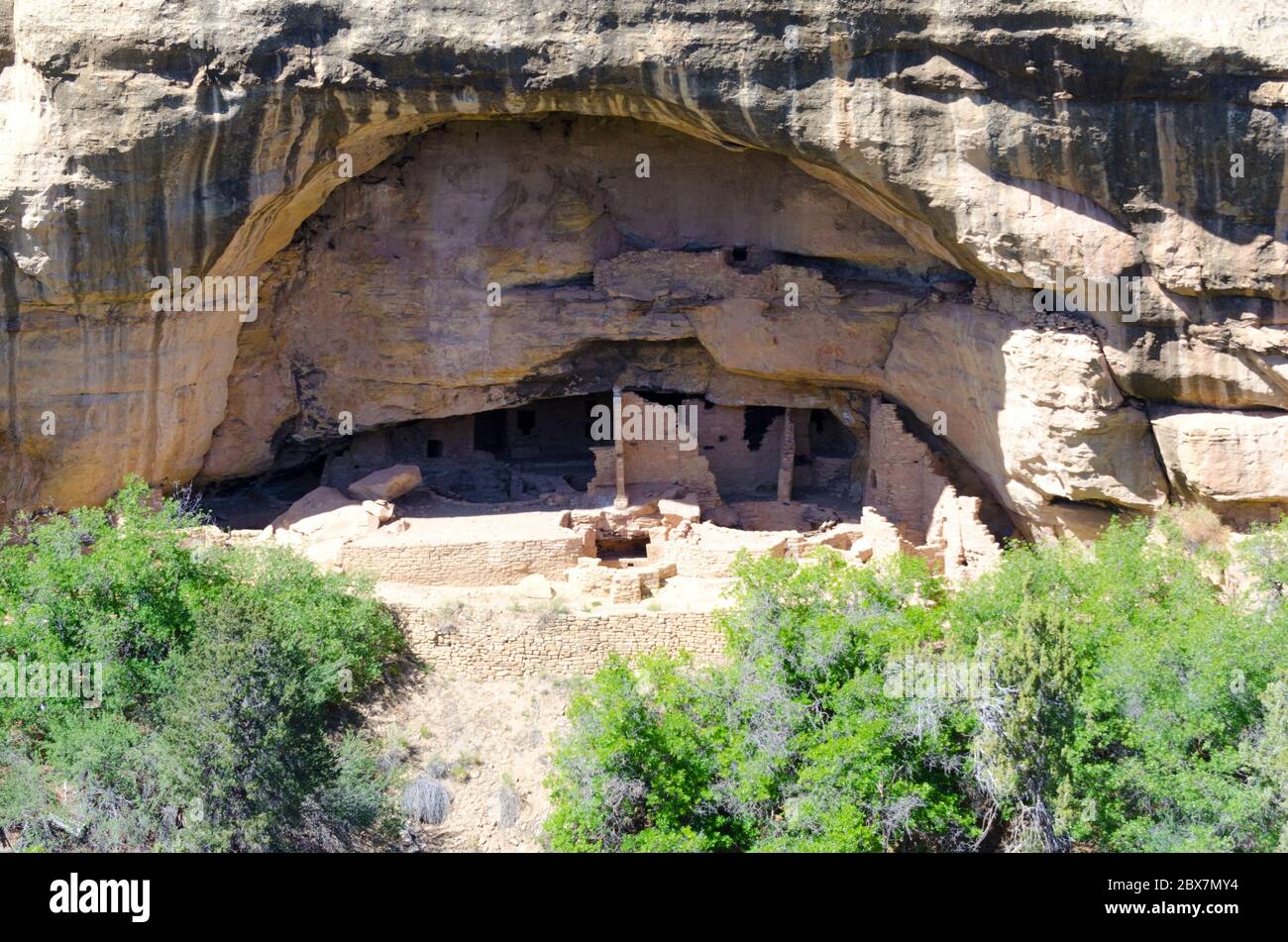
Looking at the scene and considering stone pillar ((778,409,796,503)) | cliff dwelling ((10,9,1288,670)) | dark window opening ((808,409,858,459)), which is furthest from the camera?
dark window opening ((808,409,858,459))

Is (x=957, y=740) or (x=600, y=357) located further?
(x=600, y=357)

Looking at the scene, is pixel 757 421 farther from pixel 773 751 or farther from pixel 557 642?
pixel 773 751

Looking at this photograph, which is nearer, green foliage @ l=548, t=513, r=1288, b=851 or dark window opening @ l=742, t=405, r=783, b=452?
green foliage @ l=548, t=513, r=1288, b=851

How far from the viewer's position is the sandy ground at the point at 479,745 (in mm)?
18031

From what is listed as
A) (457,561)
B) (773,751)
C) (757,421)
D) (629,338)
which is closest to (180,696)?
(457,561)

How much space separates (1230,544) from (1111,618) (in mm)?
2011

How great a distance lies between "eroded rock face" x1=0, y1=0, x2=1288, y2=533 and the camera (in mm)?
18125

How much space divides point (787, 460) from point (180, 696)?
8.54m

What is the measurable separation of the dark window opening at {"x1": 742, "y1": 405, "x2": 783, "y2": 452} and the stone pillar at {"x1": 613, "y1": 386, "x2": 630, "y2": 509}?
199 cm

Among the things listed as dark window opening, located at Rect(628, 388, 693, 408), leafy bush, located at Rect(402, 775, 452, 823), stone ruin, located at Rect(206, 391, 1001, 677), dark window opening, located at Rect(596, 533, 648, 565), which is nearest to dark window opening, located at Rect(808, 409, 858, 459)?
stone ruin, located at Rect(206, 391, 1001, 677)

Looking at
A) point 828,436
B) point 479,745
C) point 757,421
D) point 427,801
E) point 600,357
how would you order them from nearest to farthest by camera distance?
point 427,801
point 479,745
point 600,357
point 757,421
point 828,436

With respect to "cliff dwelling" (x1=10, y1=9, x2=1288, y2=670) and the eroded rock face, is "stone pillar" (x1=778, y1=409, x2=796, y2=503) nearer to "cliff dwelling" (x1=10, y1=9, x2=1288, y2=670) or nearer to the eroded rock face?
"cliff dwelling" (x1=10, y1=9, x2=1288, y2=670)

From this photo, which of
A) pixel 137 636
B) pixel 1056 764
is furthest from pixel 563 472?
pixel 1056 764

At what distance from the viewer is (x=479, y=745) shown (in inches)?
741
